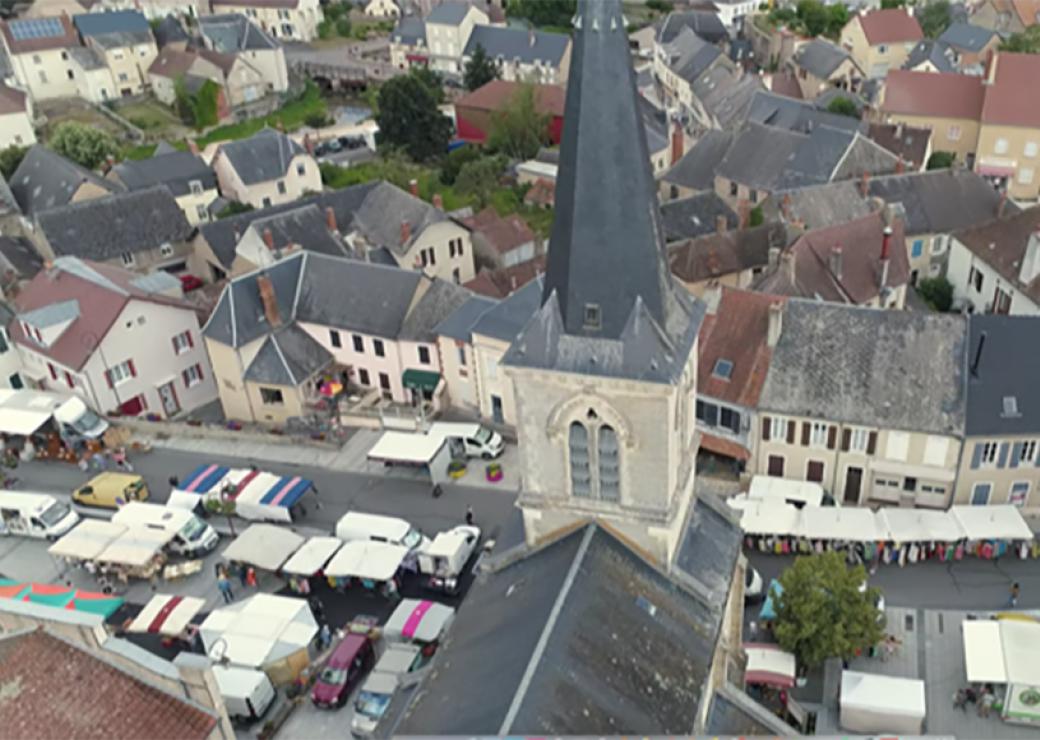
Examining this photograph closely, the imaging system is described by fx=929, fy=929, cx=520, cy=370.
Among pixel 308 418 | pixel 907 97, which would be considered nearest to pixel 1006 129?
pixel 907 97

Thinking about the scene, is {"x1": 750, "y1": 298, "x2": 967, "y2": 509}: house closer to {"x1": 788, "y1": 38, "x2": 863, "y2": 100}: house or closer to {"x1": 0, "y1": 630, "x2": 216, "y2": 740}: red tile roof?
{"x1": 0, "y1": 630, "x2": 216, "y2": 740}: red tile roof

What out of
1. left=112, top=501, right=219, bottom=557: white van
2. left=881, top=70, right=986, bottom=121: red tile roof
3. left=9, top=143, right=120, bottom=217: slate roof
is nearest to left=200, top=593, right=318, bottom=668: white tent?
left=112, top=501, right=219, bottom=557: white van

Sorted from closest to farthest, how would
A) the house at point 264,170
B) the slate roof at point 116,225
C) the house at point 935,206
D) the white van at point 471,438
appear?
the white van at point 471,438, the house at point 935,206, the slate roof at point 116,225, the house at point 264,170

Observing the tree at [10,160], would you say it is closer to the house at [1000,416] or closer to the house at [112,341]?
the house at [112,341]

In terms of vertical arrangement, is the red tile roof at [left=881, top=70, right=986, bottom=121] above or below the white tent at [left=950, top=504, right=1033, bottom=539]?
above

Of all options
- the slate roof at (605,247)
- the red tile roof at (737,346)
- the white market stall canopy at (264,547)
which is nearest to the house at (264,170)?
the white market stall canopy at (264,547)

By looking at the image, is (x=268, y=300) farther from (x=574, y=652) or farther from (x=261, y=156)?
(x=574, y=652)
